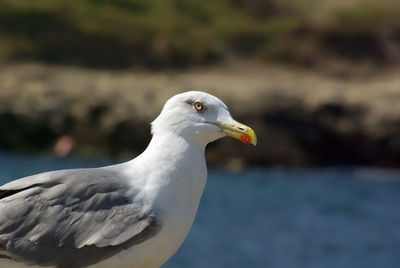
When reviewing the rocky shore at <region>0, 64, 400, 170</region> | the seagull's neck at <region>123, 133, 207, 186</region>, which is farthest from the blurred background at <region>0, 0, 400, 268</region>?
the seagull's neck at <region>123, 133, 207, 186</region>

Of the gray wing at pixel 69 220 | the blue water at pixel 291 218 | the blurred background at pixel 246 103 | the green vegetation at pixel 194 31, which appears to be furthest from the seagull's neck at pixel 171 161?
the green vegetation at pixel 194 31

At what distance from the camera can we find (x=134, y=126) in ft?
87.8

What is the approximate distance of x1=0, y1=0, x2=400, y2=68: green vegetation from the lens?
110 ft

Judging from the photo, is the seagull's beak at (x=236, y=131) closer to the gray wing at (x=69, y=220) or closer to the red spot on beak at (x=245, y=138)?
the red spot on beak at (x=245, y=138)

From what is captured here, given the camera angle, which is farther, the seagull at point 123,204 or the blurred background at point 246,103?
the blurred background at point 246,103

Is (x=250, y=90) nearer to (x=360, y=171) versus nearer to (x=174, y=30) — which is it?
(x=360, y=171)

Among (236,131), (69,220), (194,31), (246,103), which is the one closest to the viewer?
(69,220)

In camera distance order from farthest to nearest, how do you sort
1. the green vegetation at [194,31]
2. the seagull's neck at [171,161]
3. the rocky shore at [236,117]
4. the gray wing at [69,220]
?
the green vegetation at [194,31], the rocky shore at [236,117], the seagull's neck at [171,161], the gray wing at [69,220]

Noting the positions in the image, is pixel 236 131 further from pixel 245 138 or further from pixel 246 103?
pixel 246 103

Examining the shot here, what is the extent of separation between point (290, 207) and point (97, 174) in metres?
17.3

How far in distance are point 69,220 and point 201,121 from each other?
2.81 ft

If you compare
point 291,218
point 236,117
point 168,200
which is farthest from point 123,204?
point 236,117

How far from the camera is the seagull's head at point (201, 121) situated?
4363mm

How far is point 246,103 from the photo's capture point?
89.7 feet
